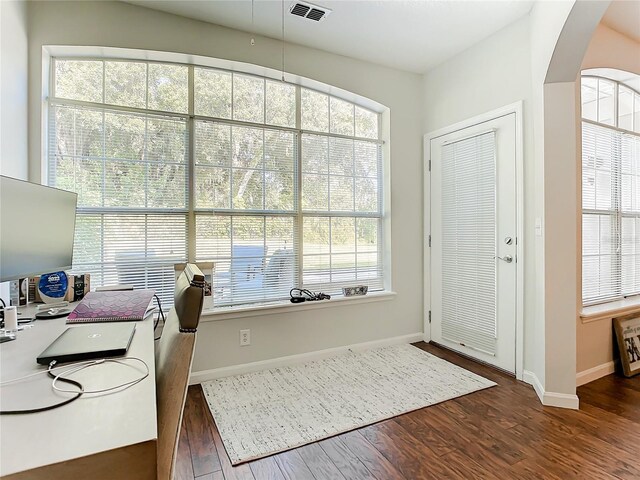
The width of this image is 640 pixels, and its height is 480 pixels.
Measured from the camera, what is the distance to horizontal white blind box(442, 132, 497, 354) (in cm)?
290

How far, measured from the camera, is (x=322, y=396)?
7.73 ft

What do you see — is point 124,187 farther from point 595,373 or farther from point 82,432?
point 595,373

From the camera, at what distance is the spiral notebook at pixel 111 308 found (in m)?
1.43

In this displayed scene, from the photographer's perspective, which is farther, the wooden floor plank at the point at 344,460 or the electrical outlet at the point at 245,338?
the electrical outlet at the point at 245,338

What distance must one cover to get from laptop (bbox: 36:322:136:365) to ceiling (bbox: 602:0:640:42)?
3.83 metres

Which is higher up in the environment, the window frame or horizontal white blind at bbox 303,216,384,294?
the window frame

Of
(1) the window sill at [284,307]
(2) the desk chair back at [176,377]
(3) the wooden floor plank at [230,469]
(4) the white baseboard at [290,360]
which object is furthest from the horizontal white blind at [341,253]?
(2) the desk chair back at [176,377]

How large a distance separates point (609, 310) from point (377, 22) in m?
3.01

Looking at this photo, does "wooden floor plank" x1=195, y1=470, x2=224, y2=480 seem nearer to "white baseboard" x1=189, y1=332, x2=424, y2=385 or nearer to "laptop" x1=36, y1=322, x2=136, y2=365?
"laptop" x1=36, y1=322, x2=136, y2=365

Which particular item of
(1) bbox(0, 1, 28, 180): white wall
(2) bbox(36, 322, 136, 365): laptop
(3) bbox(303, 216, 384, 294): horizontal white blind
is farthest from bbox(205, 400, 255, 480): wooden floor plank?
(1) bbox(0, 1, 28, 180): white wall

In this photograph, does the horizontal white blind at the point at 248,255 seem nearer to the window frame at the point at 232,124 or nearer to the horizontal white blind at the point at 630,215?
the window frame at the point at 232,124

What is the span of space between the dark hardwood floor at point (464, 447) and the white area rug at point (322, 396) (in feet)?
0.24

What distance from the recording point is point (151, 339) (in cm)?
121

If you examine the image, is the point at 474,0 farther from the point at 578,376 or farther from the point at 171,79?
the point at 578,376
